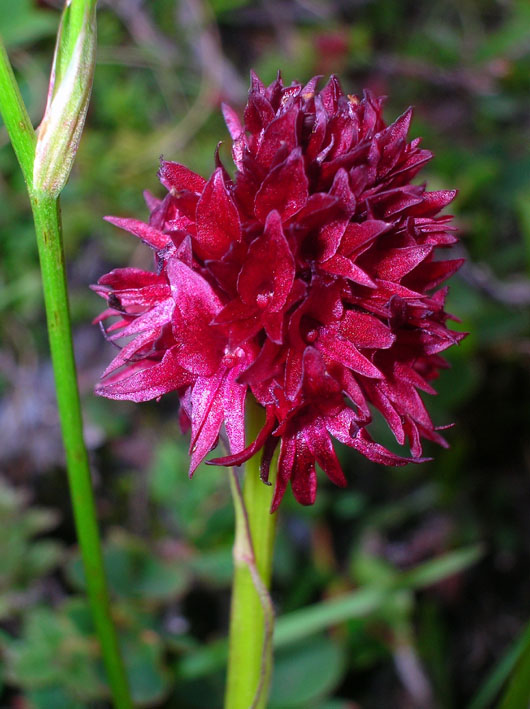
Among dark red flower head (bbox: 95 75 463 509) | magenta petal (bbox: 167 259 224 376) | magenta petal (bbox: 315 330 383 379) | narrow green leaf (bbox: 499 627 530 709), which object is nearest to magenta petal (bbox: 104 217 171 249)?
dark red flower head (bbox: 95 75 463 509)

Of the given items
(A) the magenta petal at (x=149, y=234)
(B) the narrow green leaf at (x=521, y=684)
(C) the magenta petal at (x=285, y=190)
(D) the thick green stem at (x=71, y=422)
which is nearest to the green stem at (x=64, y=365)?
(D) the thick green stem at (x=71, y=422)

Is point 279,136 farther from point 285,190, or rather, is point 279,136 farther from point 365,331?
point 365,331

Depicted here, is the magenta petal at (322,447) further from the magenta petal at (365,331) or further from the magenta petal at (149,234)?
the magenta petal at (149,234)

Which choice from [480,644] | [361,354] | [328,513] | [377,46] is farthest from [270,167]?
[377,46]

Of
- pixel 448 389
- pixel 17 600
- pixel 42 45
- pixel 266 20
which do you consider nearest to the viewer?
pixel 17 600

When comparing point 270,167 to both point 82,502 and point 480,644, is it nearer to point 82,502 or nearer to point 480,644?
point 82,502

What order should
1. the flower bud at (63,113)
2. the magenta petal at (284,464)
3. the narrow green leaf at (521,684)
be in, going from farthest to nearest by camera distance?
1. the narrow green leaf at (521,684)
2. the magenta petal at (284,464)
3. the flower bud at (63,113)

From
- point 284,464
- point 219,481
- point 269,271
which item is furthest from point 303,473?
point 219,481
